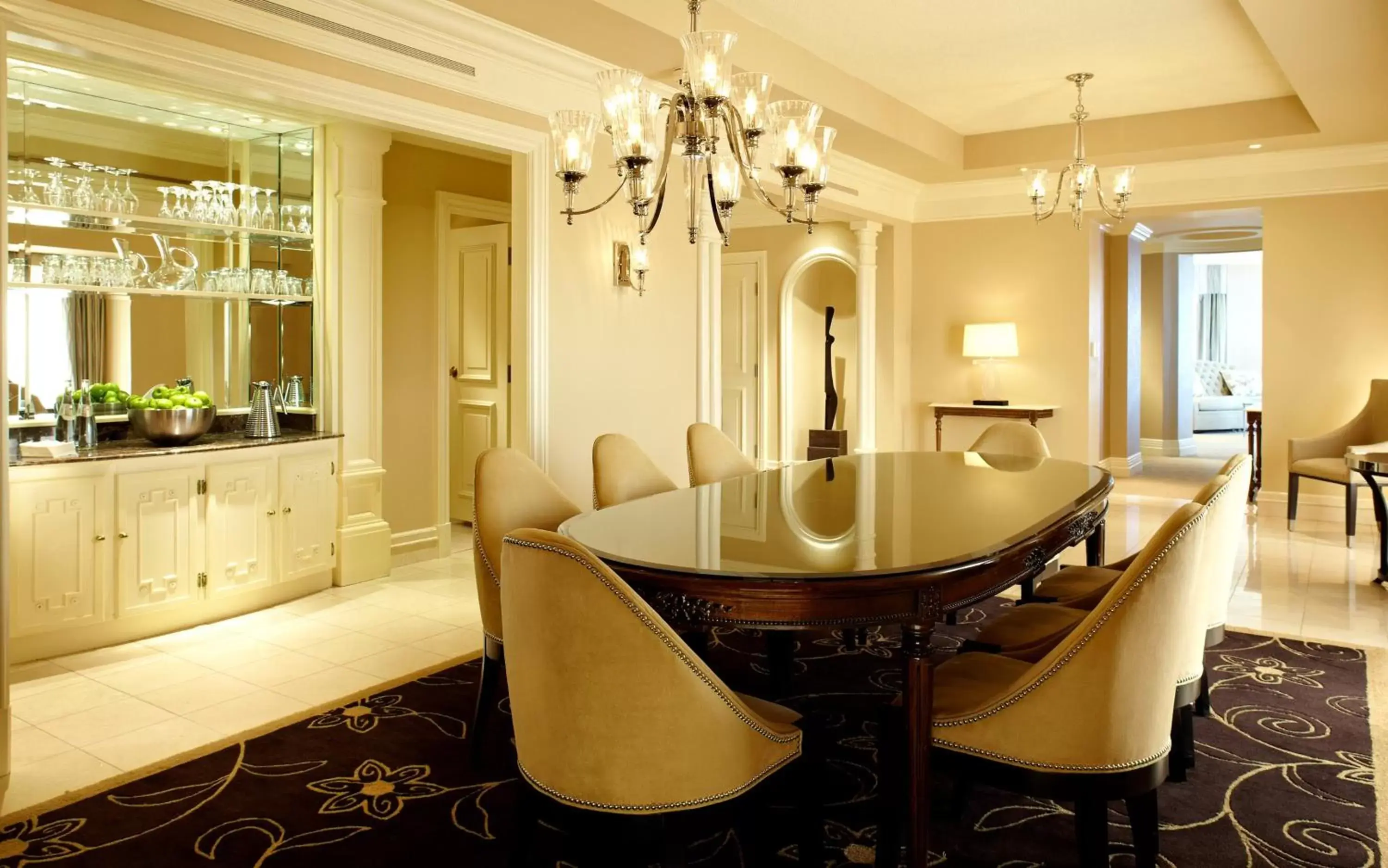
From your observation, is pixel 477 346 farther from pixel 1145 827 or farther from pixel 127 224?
pixel 1145 827

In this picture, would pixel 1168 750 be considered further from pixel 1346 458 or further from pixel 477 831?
pixel 1346 458

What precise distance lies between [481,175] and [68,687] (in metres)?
3.87

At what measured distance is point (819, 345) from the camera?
9.66 metres

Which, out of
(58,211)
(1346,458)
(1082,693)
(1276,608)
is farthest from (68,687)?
(1346,458)

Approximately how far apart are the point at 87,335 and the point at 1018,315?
22.3 ft

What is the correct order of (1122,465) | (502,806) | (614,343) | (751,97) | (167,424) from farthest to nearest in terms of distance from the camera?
(1122,465) → (614,343) → (167,424) → (751,97) → (502,806)

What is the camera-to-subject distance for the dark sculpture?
30.6 ft

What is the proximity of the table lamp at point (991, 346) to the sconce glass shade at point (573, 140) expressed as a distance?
5777 mm

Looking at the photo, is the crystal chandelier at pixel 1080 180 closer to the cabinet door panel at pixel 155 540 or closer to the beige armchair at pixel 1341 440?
the beige armchair at pixel 1341 440

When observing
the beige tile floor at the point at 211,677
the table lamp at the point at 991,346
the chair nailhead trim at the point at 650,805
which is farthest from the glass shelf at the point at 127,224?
the table lamp at the point at 991,346

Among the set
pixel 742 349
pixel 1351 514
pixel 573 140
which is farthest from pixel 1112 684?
pixel 742 349

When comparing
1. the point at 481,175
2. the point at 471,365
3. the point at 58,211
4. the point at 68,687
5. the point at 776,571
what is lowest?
the point at 68,687

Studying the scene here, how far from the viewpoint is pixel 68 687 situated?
11.9ft

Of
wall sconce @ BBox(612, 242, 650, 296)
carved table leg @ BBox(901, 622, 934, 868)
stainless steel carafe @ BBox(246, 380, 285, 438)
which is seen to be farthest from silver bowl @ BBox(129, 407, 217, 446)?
carved table leg @ BBox(901, 622, 934, 868)
